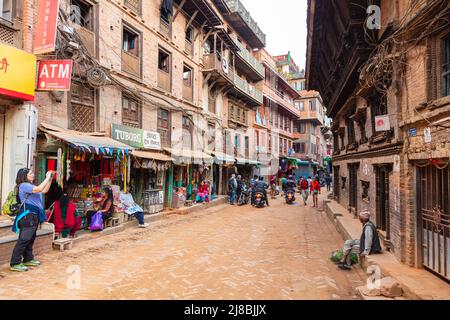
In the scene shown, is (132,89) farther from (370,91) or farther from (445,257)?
(445,257)

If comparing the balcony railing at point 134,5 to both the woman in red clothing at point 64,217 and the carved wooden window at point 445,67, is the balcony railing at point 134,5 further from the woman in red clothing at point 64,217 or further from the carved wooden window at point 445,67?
the carved wooden window at point 445,67

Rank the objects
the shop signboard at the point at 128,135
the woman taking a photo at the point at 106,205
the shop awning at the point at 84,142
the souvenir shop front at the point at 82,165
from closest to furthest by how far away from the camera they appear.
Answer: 1. the shop awning at the point at 84,142
2. the souvenir shop front at the point at 82,165
3. the woman taking a photo at the point at 106,205
4. the shop signboard at the point at 128,135

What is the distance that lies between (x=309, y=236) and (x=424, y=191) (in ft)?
16.0

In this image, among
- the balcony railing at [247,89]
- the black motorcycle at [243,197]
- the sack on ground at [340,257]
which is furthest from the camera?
the balcony railing at [247,89]

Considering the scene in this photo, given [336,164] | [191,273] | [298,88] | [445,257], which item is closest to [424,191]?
[445,257]

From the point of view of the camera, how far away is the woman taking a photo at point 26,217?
19.1 feet

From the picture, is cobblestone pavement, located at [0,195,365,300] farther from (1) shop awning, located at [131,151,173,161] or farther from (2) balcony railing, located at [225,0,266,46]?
(2) balcony railing, located at [225,0,266,46]

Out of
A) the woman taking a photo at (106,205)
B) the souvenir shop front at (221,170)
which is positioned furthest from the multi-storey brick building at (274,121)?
the woman taking a photo at (106,205)

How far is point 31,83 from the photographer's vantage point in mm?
7809

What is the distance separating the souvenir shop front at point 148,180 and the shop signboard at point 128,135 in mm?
455

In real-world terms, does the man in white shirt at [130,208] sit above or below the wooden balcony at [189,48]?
below

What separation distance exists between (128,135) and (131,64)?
3.19m

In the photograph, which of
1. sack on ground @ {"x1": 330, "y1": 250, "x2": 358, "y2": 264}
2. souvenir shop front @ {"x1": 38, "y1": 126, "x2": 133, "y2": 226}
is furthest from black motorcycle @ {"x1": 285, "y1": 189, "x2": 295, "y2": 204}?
sack on ground @ {"x1": 330, "y1": 250, "x2": 358, "y2": 264}

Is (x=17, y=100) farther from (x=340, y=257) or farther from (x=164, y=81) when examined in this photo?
(x=340, y=257)
